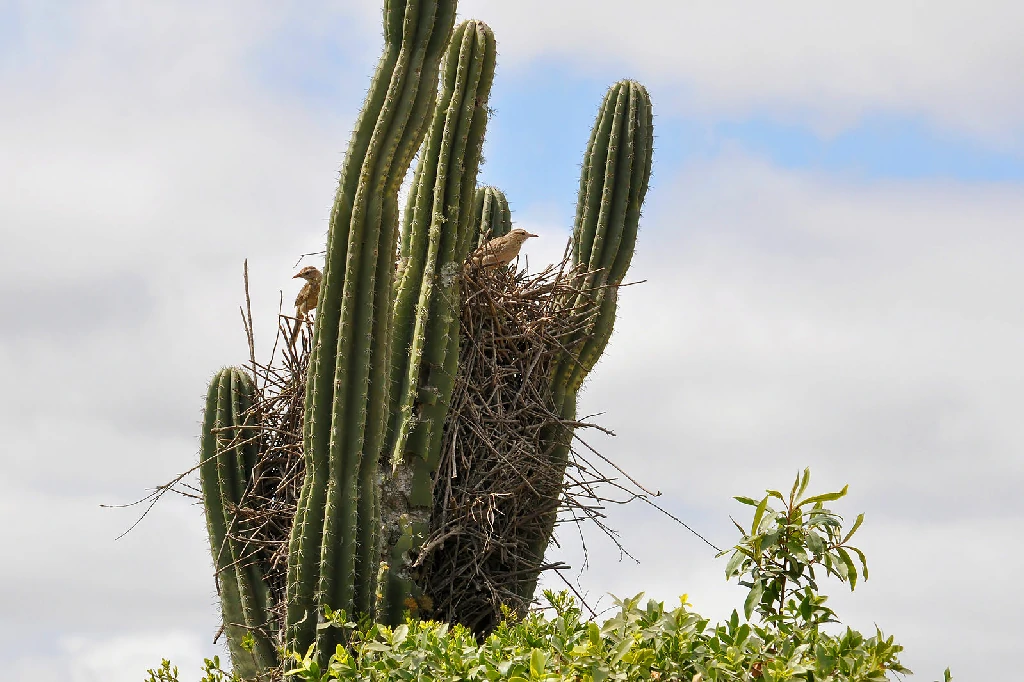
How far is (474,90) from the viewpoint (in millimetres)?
7535

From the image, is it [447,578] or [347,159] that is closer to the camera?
[347,159]

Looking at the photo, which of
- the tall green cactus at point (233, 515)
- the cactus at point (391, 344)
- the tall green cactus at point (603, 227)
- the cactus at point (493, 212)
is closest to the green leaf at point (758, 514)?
the cactus at point (391, 344)

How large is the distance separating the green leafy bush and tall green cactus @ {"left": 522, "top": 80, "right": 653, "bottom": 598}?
397cm

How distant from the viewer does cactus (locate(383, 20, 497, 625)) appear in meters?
7.11

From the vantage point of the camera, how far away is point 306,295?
8.06 meters

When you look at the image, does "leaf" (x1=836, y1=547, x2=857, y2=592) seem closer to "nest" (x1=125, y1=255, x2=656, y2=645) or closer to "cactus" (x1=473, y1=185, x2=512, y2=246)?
"nest" (x1=125, y1=255, x2=656, y2=645)

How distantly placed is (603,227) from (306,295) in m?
2.08

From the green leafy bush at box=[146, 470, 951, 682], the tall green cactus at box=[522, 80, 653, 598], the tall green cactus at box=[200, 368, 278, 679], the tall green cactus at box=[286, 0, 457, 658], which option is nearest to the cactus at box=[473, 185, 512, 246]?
the tall green cactus at box=[522, 80, 653, 598]

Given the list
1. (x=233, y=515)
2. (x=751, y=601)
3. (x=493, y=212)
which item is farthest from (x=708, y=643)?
(x=493, y=212)

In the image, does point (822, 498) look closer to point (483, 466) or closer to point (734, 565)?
point (734, 565)

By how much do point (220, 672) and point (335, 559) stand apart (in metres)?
0.80

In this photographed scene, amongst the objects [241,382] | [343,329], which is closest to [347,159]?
[343,329]

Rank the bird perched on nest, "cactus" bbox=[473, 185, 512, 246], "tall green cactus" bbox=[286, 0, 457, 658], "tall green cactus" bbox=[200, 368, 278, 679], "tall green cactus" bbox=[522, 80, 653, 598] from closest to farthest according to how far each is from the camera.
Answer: "tall green cactus" bbox=[286, 0, 457, 658] → "tall green cactus" bbox=[200, 368, 278, 679] → the bird perched on nest → "tall green cactus" bbox=[522, 80, 653, 598] → "cactus" bbox=[473, 185, 512, 246]

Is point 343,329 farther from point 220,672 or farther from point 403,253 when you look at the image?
point 220,672
